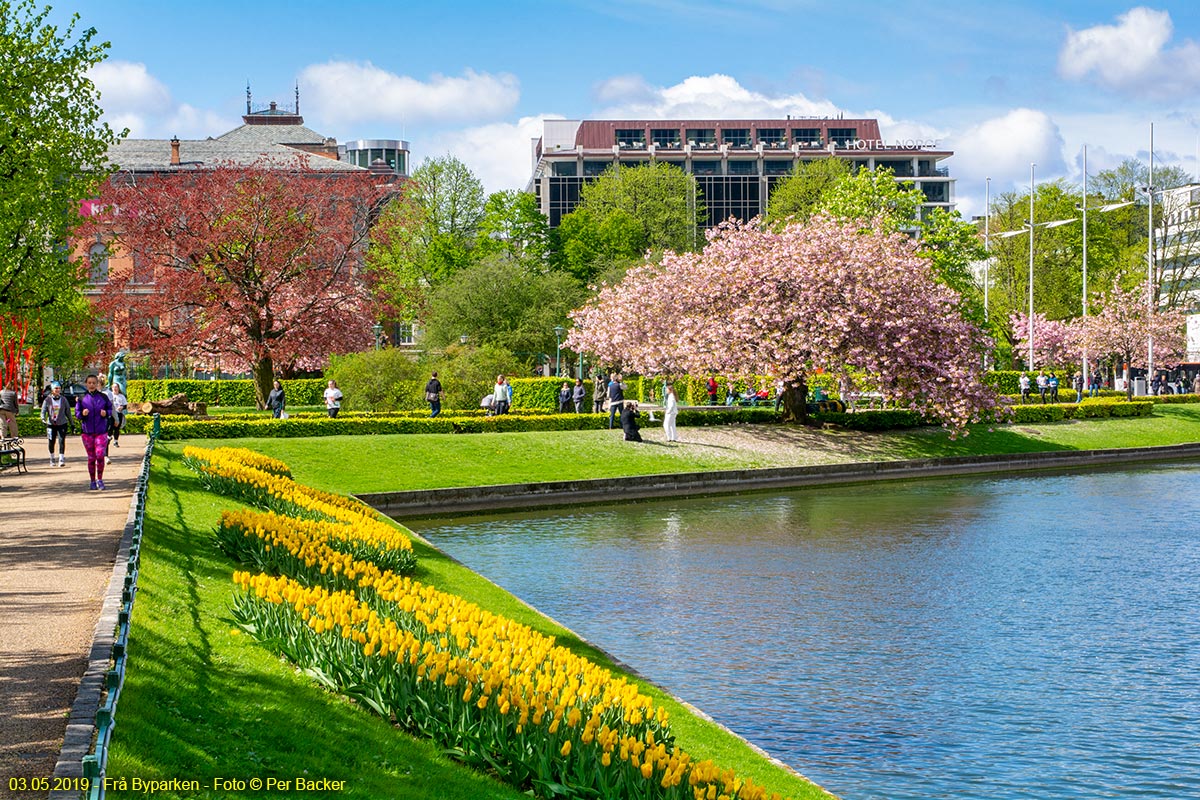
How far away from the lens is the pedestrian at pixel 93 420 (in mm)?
20578

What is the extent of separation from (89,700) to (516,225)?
3263 inches

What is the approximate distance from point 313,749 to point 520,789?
138 centimetres

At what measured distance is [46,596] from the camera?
11.8 metres

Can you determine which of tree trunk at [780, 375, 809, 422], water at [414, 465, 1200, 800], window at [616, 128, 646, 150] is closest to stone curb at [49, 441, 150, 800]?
water at [414, 465, 1200, 800]

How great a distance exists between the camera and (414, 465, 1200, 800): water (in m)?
10.6

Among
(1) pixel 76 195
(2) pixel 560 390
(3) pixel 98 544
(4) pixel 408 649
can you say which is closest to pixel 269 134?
(2) pixel 560 390

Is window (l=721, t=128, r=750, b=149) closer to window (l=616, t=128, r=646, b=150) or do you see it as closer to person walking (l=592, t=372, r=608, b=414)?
window (l=616, t=128, r=646, b=150)

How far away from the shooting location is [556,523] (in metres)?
25.5

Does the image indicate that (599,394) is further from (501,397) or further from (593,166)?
(593,166)

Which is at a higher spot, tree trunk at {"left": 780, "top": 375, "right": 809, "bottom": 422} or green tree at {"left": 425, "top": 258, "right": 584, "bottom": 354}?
green tree at {"left": 425, "top": 258, "right": 584, "bottom": 354}

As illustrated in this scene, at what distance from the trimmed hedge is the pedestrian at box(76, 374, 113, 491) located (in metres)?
35.2

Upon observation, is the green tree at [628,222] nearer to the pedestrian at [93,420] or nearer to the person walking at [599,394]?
the person walking at [599,394]

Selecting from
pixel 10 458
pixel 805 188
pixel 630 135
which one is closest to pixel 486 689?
pixel 10 458

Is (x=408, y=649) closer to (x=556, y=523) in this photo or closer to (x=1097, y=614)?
(x=1097, y=614)
